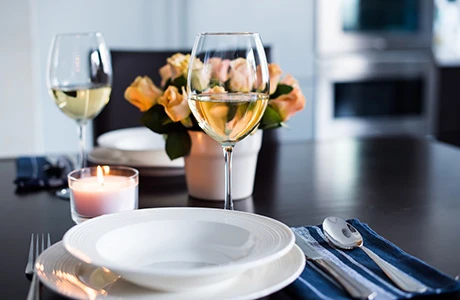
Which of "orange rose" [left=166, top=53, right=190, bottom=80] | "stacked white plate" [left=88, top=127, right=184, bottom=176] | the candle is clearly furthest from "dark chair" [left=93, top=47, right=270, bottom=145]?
the candle

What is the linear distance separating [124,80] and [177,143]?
35.0 inches

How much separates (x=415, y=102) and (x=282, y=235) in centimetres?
278

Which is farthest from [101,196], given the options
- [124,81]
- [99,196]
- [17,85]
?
[17,85]

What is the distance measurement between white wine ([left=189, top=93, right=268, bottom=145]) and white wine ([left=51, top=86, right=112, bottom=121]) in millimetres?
373

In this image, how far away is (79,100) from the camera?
3.71 feet

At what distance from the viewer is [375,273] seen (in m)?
0.68

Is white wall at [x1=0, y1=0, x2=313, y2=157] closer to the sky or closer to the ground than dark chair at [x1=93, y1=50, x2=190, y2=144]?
closer to the sky

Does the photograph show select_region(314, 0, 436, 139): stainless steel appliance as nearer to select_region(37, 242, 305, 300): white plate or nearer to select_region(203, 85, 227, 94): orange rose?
select_region(203, 85, 227, 94): orange rose

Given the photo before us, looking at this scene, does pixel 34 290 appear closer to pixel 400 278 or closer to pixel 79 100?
pixel 400 278

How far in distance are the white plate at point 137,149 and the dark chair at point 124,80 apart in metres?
0.43

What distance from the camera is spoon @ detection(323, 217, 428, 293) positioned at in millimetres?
635

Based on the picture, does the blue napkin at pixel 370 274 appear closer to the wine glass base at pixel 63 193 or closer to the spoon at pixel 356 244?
the spoon at pixel 356 244

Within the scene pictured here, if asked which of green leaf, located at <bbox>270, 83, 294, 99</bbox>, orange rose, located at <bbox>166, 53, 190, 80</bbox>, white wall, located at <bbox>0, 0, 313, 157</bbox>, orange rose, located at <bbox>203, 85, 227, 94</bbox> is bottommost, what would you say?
green leaf, located at <bbox>270, 83, 294, 99</bbox>

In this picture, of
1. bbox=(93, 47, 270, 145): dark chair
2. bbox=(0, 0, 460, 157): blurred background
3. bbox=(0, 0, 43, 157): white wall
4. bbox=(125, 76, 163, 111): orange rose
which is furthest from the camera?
bbox=(0, 0, 460, 157): blurred background
